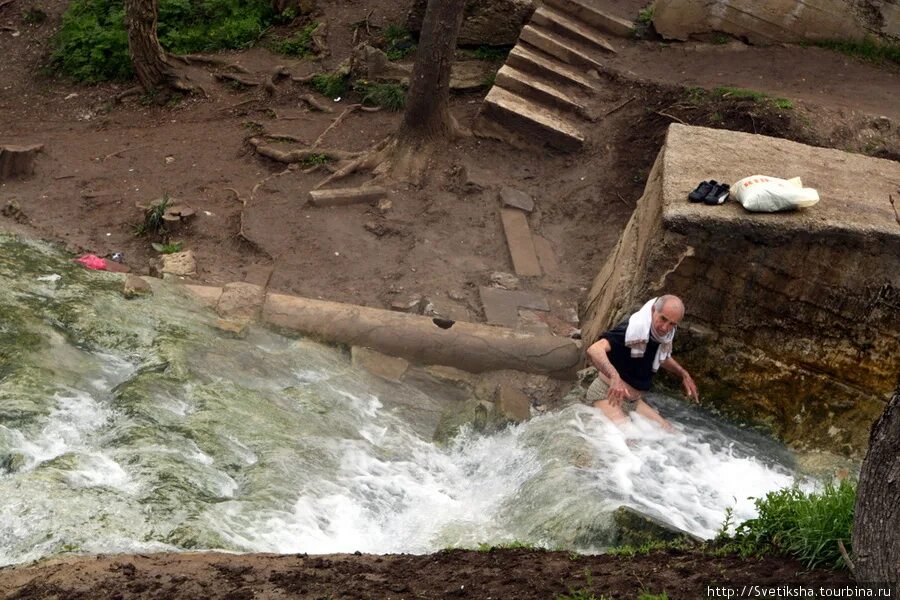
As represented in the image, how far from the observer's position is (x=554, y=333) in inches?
373

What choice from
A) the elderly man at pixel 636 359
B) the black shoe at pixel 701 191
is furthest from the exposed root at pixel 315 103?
the elderly man at pixel 636 359

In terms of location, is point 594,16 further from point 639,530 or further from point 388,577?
point 388,577

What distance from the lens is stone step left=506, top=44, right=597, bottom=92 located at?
13.0 m

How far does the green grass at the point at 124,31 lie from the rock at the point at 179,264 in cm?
563

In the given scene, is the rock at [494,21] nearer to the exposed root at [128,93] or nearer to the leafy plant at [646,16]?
the leafy plant at [646,16]

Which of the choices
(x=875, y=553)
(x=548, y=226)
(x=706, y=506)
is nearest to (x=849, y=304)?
(x=706, y=506)

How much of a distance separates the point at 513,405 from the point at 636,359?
112 centimetres

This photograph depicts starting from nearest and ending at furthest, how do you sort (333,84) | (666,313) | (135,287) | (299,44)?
(666,313) < (135,287) < (333,84) < (299,44)

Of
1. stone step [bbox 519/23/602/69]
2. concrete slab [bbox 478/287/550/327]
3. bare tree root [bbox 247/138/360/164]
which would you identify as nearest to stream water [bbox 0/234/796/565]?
concrete slab [bbox 478/287/550/327]

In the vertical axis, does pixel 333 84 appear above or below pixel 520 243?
above

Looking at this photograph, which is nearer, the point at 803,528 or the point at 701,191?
the point at 803,528

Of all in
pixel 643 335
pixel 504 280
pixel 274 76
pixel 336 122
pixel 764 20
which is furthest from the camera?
pixel 274 76

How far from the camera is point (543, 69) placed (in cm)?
1312

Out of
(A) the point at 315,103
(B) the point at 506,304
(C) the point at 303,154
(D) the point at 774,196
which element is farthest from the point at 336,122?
(D) the point at 774,196
